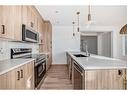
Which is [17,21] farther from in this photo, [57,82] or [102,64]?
[57,82]

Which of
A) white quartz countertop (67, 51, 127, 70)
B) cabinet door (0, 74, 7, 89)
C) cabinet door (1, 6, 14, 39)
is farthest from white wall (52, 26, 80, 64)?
cabinet door (0, 74, 7, 89)

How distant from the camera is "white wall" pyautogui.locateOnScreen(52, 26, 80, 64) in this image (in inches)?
391

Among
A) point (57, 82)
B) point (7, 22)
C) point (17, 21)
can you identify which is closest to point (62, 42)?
point (57, 82)

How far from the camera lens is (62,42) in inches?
393

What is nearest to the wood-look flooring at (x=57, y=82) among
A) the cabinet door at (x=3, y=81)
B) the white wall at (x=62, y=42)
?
the cabinet door at (x=3, y=81)

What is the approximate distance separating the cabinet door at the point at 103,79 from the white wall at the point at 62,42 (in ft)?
24.9

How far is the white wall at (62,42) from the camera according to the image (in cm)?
994

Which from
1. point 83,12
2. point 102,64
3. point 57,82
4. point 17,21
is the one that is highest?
point 83,12

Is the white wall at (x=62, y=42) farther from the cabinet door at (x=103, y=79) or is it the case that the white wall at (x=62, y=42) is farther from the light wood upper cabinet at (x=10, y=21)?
the cabinet door at (x=103, y=79)

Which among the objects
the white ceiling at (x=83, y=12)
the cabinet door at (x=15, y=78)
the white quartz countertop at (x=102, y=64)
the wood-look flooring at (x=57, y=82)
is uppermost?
the white ceiling at (x=83, y=12)

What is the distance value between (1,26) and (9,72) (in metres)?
0.80

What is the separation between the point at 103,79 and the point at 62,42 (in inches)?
303

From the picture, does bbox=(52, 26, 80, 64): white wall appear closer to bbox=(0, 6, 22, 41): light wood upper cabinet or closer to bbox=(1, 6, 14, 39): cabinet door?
bbox=(0, 6, 22, 41): light wood upper cabinet
